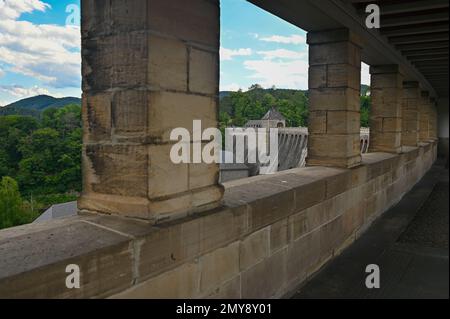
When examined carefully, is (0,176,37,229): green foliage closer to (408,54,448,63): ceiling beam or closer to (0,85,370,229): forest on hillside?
(0,85,370,229): forest on hillside

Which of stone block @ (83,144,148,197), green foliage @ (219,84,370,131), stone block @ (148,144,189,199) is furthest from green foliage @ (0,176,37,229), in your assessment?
stone block @ (148,144,189,199)

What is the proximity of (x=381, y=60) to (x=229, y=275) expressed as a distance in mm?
6858

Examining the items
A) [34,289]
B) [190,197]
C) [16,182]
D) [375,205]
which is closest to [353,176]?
[375,205]

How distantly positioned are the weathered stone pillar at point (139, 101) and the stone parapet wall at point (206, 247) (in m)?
0.17

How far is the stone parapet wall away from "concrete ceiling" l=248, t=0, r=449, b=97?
1.95 meters

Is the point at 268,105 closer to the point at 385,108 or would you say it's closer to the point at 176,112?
the point at 385,108

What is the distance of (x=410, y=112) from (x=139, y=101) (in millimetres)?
11651

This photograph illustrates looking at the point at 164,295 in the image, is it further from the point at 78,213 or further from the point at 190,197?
the point at 78,213

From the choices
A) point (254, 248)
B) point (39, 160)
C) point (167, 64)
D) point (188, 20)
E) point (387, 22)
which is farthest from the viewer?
point (39, 160)

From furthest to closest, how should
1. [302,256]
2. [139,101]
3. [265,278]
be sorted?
[302,256], [265,278], [139,101]

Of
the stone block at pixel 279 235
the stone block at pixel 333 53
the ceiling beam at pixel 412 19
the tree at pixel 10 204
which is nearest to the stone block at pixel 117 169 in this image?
the stone block at pixel 279 235

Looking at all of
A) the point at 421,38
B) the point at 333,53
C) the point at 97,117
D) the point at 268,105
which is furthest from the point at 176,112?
the point at 268,105

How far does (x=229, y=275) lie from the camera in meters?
3.05

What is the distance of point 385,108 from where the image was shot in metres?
9.11
